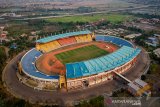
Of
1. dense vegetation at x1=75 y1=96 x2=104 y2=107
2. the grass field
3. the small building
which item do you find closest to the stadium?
the grass field

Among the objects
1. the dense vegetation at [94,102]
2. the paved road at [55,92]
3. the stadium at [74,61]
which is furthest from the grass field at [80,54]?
the dense vegetation at [94,102]

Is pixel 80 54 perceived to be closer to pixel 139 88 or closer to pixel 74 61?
pixel 74 61

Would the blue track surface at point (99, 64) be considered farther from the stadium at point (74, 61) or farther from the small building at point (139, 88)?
the small building at point (139, 88)

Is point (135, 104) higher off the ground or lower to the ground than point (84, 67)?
lower

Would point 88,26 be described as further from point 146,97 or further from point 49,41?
point 146,97

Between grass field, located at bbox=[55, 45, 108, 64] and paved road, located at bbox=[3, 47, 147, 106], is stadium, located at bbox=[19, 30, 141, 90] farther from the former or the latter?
paved road, located at bbox=[3, 47, 147, 106]

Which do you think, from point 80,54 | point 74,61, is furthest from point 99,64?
point 80,54

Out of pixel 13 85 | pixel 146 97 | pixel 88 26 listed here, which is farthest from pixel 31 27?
pixel 146 97

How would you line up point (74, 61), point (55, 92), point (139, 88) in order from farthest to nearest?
point (74, 61), point (55, 92), point (139, 88)
